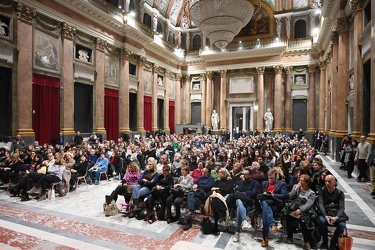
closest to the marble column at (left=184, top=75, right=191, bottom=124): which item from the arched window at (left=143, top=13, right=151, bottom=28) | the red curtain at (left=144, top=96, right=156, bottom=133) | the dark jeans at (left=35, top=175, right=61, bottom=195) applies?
the red curtain at (left=144, top=96, right=156, bottom=133)

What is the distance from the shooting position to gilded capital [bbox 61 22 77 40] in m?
13.3

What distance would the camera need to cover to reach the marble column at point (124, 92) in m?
17.9

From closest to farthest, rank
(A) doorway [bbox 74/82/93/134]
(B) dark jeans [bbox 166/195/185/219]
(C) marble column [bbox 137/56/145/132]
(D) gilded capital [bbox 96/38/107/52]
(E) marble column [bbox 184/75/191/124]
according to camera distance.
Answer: (B) dark jeans [bbox 166/195/185/219] < (A) doorway [bbox 74/82/93/134] < (D) gilded capital [bbox 96/38/107/52] < (C) marble column [bbox 137/56/145/132] < (E) marble column [bbox 184/75/191/124]

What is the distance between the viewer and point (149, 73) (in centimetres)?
2200

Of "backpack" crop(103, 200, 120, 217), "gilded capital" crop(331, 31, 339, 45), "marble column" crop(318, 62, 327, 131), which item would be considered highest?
"gilded capital" crop(331, 31, 339, 45)

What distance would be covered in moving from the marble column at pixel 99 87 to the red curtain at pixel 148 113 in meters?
5.69

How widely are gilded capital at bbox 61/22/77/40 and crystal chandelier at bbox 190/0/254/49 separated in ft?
24.6

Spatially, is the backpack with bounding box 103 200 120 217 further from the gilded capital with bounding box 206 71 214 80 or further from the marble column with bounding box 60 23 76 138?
the gilded capital with bounding box 206 71 214 80

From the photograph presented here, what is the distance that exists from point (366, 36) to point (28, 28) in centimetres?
1442

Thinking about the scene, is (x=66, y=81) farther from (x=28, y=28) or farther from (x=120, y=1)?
(x=120, y=1)

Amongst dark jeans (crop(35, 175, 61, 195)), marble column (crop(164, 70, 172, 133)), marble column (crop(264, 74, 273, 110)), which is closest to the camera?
dark jeans (crop(35, 175, 61, 195))

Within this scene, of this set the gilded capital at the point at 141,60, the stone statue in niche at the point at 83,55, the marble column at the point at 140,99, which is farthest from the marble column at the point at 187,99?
the stone statue in niche at the point at 83,55

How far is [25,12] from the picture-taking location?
1123cm

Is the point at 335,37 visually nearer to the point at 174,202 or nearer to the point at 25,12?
the point at 174,202
